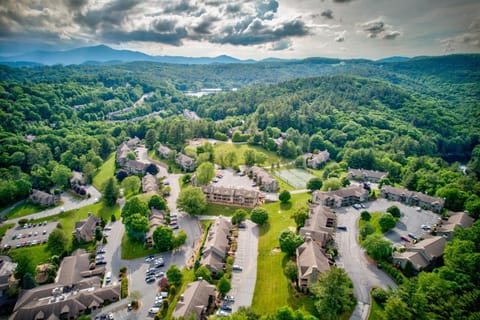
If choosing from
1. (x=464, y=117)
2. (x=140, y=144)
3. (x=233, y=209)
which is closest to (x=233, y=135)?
(x=140, y=144)

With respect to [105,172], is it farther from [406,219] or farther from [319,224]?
[406,219]

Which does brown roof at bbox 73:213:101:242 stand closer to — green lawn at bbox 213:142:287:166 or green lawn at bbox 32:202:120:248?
green lawn at bbox 32:202:120:248

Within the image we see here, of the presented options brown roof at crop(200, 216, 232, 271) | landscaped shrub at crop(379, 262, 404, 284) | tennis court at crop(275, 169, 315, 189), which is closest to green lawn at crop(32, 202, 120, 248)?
brown roof at crop(200, 216, 232, 271)

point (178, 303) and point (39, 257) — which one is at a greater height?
point (178, 303)

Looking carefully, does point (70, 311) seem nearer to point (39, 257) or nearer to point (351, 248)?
point (39, 257)

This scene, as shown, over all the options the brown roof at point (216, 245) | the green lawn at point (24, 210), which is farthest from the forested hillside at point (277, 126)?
the brown roof at point (216, 245)
